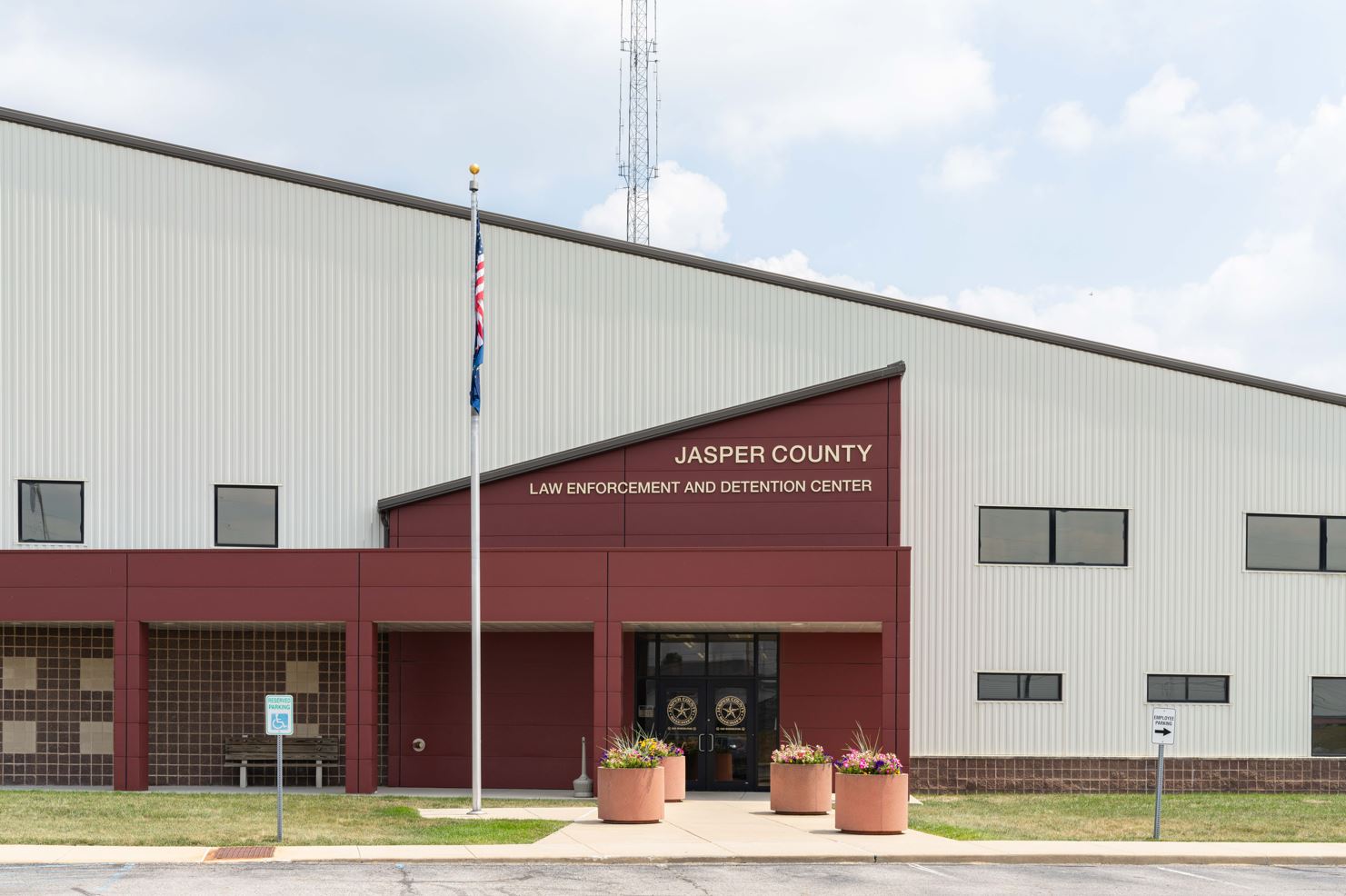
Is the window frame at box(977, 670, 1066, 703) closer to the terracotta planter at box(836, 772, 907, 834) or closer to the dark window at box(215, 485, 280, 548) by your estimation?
the terracotta planter at box(836, 772, 907, 834)

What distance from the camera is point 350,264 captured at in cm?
3177

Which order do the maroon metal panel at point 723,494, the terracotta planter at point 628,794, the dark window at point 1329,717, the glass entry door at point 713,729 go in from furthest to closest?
the dark window at point 1329,717, the glass entry door at point 713,729, the maroon metal panel at point 723,494, the terracotta planter at point 628,794

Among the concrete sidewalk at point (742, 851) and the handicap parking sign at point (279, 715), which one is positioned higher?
the handicap parking sign at point (279, 715)

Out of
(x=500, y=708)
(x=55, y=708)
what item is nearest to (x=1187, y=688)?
(x=500, y=708)

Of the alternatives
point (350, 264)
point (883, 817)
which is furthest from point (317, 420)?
point (883, 817)

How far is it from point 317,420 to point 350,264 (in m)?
3.43

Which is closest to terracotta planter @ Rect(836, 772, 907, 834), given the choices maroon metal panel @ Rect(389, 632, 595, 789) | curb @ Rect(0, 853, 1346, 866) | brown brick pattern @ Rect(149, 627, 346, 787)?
curb @ Rect(0, 853, 1346, 866)

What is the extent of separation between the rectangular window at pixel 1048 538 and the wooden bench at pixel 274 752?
45.9 feet

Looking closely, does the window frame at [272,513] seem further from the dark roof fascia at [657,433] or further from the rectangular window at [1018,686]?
the rectangular window at [1018,686]

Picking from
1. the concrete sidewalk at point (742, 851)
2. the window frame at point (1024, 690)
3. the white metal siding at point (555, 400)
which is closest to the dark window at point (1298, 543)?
the white metal siding at point (555, 400)

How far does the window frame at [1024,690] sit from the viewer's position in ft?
101

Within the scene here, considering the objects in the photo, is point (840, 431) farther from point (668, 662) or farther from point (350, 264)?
point (350, 264)

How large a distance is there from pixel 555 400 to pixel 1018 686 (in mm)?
11403

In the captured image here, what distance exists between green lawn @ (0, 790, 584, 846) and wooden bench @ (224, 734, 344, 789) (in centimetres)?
242
